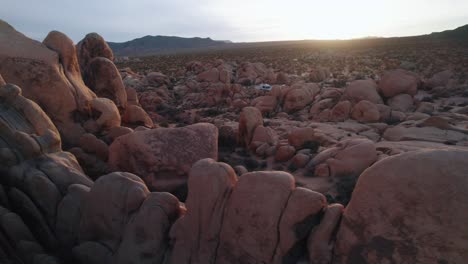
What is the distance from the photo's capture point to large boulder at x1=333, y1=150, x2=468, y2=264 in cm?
411

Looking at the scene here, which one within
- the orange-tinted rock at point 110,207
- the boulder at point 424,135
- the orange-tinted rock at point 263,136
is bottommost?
the orange-tinted rock at point 263,136

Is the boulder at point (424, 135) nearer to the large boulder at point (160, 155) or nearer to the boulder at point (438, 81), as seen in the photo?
the large boulder at point (160, 155)

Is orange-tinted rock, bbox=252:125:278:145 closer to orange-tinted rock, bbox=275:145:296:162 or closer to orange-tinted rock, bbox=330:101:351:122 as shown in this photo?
orange-tinted rock, bbox=275:145:296:162

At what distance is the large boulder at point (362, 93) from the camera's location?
1962 centimetres

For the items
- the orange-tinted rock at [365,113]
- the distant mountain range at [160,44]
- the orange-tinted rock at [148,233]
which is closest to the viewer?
the orange-tinted rock at [148,233]

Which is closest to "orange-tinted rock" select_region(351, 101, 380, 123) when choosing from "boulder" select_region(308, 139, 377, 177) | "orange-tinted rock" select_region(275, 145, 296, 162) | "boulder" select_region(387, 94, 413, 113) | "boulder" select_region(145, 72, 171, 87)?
"boulder" select_region(387, 94, 413, 113)

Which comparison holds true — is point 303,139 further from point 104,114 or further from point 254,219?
point 254,219

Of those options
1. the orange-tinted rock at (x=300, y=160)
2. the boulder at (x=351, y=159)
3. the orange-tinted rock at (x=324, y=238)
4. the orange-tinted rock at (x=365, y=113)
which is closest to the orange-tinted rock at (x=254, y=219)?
the orange-tinted rock at (x=324, y=238)

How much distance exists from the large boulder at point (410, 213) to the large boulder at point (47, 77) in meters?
10.4

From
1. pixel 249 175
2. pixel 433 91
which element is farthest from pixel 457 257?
pixel 433 91

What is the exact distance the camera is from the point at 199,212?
603 centimetres

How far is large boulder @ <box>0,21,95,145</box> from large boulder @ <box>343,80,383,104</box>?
14.2 m

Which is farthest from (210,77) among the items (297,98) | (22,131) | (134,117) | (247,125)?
(22,131)

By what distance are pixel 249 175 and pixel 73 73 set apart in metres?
10.5
